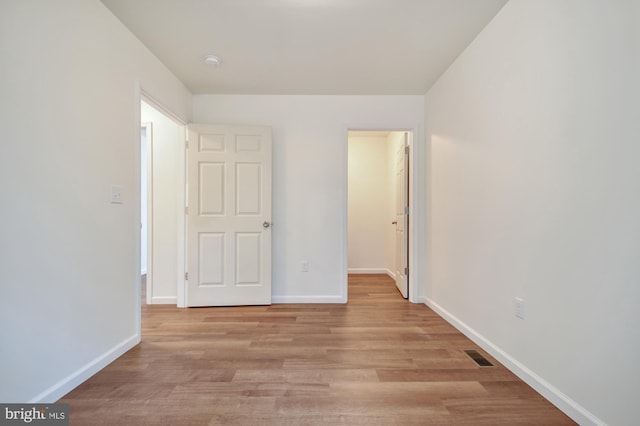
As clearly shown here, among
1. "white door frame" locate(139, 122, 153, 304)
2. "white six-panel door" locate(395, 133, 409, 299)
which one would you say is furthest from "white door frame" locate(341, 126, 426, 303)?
"white door frame" locate(139, 122, 153, 304)

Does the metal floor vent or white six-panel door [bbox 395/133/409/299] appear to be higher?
white six-panel door [bbox 395/133/409/299]

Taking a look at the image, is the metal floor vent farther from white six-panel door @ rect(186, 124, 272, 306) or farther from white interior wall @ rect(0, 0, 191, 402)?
white interior wall @ rect(0, 0, 191, 402)

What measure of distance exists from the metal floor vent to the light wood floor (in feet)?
0.16

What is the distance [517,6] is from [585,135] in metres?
1.01

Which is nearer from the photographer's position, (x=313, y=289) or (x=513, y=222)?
(x=513, y=222)

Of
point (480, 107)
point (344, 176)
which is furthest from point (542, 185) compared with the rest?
point (344, 176)

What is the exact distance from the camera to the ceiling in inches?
72.6

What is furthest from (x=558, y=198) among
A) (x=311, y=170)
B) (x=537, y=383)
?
(x=311, y=170)

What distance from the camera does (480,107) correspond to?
2.14m

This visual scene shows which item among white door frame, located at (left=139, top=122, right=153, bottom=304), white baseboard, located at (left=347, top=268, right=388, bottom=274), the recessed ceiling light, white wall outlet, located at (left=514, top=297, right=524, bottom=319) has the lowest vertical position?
white baseboard, located at (left=347, top=268, right=388, bottom=274)

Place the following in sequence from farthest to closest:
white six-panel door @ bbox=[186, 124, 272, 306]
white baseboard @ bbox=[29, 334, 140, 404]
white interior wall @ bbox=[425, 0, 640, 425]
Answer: white six-panel door @ bbox=[186, 124, 272, 306], white baseboard @ bbox=[29, 334, 140, 404], white interior wall @ bbox=[425, 0, 640, 425]

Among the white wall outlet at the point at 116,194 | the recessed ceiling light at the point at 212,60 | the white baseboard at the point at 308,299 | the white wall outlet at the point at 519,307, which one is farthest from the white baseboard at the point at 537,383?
the recessed ceiling light at the point at 212,60

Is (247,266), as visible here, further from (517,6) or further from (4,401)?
(517,6)

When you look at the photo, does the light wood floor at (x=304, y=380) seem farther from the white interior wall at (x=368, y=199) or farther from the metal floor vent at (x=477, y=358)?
the white interior wall at (x=368, y=199)
